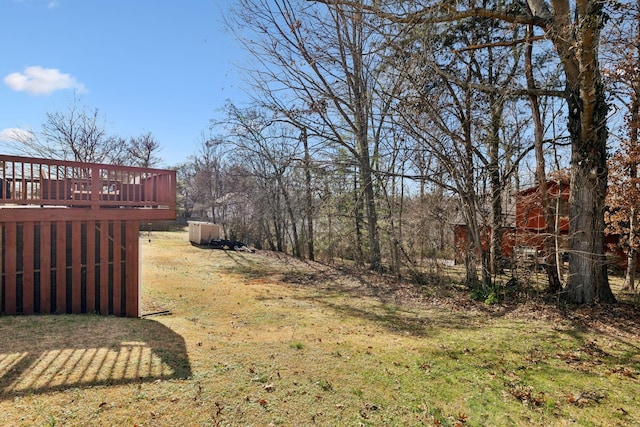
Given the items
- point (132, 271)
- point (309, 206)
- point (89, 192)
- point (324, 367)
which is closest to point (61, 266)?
point (132, 271)

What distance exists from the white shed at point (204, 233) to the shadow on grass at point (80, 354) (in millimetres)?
12968

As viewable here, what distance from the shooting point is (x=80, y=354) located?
345 centimetres

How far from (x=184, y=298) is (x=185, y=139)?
19.1 metres

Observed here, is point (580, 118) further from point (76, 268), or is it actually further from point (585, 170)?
point (76, 268)

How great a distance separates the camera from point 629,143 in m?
7.18

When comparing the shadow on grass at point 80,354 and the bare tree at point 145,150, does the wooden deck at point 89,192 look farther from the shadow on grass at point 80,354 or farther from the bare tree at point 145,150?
the bare tree at point 145,150

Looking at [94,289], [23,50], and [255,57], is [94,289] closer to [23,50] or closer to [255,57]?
[255,57]

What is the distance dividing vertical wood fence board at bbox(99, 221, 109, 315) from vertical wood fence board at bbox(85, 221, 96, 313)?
11cm

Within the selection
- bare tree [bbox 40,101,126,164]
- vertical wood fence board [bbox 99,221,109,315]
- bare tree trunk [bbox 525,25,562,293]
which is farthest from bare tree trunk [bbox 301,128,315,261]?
bare tree [bbox 40,101,126,164]

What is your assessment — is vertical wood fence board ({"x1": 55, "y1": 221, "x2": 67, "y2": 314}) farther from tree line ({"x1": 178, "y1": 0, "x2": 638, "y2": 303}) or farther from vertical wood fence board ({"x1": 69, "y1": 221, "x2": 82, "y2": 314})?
tree line ({"x1": 178, "y1": 0, "x2": 638, "y2": 303})

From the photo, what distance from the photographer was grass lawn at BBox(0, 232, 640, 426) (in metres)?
2.67

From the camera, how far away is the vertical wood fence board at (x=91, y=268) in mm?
5441

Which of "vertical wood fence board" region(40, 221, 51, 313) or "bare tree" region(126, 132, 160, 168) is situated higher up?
"bare tree" region(126, 132, 160, 168)

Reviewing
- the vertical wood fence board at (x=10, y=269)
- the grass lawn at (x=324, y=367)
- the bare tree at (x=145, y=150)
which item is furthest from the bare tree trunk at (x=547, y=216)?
the bare tree at (x=145, y=150)
